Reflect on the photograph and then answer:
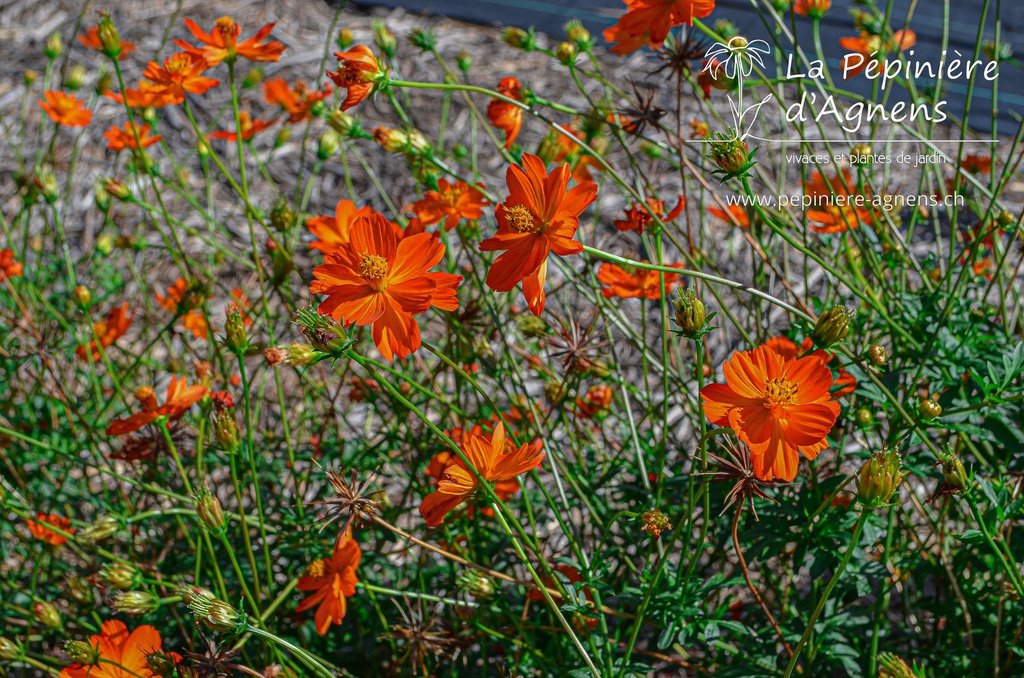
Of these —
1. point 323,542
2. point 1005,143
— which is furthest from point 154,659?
point 1005,143

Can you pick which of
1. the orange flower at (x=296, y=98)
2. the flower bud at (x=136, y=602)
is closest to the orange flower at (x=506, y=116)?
the orange flower at (x=296, y=98)

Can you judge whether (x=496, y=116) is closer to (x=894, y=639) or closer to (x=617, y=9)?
(x=894, y=639)

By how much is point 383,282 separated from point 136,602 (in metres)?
0.50

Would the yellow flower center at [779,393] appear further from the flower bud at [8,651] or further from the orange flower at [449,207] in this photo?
the flower bud at [8,651]

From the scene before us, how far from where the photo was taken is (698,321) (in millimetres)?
836

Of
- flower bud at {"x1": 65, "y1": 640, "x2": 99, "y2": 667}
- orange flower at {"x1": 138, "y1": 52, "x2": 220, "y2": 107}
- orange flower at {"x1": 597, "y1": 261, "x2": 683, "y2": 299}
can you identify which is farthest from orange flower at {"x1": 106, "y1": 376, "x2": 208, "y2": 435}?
orange flower at {"x1": 597, "y1": 261, "x2": 683, "y2": 299}

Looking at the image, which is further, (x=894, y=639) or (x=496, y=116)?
(x=894, y=639)

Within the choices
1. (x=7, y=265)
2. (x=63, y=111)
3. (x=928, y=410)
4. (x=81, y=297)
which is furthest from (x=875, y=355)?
(x=63, y=111)

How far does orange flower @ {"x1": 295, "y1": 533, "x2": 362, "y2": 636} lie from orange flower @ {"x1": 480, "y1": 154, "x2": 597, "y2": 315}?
42 centimetres

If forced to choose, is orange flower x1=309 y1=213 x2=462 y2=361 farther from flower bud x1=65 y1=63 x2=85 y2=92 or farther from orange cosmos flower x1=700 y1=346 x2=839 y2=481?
flower bud x1=65 y1=63 x2=85 y2=92

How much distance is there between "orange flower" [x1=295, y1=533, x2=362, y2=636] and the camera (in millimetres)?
1095

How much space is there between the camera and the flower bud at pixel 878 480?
0.77 meters

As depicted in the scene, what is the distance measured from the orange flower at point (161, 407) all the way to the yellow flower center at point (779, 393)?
0.80 m

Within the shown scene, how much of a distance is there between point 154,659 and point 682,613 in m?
→ 0.62
